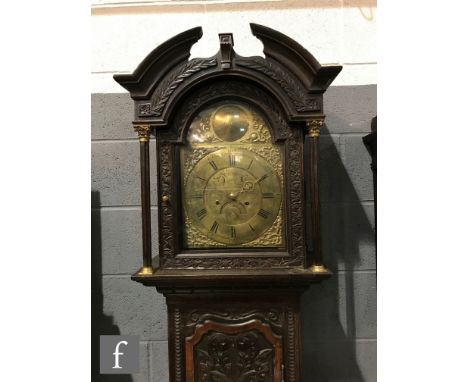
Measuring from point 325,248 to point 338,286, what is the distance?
0.19 meters

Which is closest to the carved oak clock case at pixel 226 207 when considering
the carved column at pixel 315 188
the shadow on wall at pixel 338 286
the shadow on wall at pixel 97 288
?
the carved column at pixel 315 188

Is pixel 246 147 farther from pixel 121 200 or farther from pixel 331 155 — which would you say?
pixel 121 200

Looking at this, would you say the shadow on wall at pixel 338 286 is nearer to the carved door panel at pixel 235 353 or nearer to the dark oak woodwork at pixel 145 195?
the carved door panel at pixel 235 353

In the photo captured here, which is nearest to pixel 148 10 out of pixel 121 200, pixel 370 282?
pixel 121 200

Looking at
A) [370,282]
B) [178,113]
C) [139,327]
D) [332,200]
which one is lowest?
[139,327]

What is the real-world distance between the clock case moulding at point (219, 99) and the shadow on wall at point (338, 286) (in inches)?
16.0

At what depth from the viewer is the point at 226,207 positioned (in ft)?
4.07

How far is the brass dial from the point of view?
124 cm

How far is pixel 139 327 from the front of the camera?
5.33 feet

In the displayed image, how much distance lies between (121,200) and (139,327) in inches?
24.1

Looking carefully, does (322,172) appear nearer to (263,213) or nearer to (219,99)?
(263,213)

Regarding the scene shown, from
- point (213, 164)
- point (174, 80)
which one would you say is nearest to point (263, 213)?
point (213, 164)

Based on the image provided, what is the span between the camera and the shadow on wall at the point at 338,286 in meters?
1.60

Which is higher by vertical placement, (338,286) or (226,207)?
(226,207)
